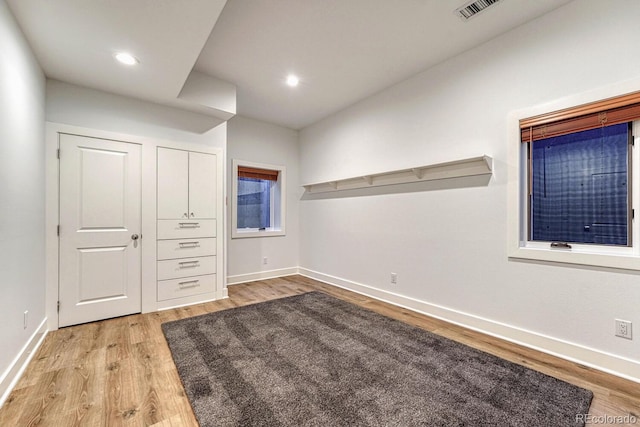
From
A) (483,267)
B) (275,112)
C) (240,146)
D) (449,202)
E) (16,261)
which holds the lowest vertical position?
(483,267)

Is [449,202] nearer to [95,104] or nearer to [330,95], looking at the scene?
[330,95]

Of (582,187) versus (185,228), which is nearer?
(582,187)

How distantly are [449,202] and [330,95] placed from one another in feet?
6.98

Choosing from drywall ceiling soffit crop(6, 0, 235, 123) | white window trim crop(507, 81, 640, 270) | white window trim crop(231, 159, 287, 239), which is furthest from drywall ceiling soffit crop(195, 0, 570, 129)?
white window trim crop(231, 159, 287, 239)

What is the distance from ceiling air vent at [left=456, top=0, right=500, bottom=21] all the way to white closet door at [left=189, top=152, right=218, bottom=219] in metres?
3.02

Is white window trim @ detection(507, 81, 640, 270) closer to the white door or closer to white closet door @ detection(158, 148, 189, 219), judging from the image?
white closet door @ detection(158, 148, 189, 219)

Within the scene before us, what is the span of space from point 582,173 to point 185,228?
401 cm

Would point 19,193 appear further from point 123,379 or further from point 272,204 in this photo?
point 272,204

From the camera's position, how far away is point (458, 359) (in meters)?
2.07

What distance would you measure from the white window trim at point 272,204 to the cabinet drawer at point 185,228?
807 mm

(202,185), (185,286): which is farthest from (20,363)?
(202,185)

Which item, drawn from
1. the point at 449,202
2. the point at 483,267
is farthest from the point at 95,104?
the point at 483,267

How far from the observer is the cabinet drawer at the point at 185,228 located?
10.6 feet

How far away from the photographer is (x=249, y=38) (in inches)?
99.2
